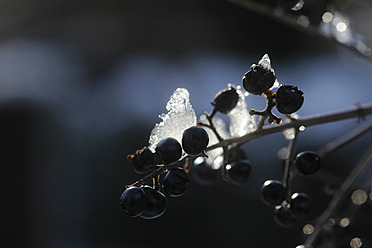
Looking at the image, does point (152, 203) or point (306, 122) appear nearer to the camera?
point (152, 203)

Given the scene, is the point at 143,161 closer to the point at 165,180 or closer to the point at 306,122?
the point at 165,180

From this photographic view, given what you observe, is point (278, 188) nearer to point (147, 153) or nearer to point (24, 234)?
point (147, 153)

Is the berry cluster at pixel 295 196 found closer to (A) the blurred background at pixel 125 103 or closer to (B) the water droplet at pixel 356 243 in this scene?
(B) the water droplet at pixel 356 243

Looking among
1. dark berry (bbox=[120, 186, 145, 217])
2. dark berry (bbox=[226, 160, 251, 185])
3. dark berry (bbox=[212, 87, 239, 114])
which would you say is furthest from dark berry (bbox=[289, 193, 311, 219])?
dark berry (bbox=[120, 186, 145, 217])

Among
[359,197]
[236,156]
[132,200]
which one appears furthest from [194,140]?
[359,197]

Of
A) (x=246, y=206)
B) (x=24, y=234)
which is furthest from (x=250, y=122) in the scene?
(x=24, y=234)

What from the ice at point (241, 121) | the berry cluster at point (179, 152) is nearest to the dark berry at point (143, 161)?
the berry cluster at point (179, 152)
